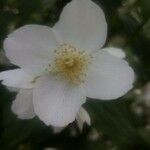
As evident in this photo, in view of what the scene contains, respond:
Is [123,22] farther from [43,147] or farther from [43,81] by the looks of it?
[43,147]

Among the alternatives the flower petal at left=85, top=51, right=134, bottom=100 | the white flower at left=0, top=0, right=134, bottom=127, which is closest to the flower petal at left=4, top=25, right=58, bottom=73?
the white flower at left=0, top=0, right=134, bottom=127

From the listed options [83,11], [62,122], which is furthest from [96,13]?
[62,122]

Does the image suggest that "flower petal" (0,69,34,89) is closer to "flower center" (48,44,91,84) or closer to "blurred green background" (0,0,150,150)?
"flower center" (48,44,91,84)

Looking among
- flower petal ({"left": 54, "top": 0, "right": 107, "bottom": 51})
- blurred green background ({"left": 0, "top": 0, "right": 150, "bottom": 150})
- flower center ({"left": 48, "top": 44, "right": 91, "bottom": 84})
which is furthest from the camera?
blurred green background ({"left": 0, "top": 0, "right": 150, "bottom": 150})

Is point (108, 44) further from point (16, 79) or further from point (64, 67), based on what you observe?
point (16, 79)

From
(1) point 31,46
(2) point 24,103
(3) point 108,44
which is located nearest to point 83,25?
(1) point 31,46

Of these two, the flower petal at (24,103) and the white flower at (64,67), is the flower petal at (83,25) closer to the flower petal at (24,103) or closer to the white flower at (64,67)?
the white flower at (64,67)
